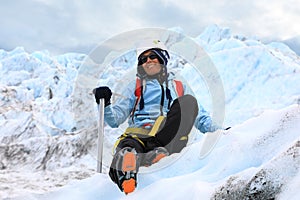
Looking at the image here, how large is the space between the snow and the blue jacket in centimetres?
11

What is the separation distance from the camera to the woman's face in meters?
2.63

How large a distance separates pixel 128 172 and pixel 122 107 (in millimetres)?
811

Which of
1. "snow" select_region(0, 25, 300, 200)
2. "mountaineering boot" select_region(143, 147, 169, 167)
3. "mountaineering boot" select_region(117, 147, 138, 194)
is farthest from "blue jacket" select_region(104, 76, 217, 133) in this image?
"mountaineering boot" select_region(117, 147, 138, 194)

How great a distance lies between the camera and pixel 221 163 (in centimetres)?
173

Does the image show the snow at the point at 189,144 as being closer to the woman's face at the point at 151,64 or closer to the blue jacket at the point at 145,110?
the blue jacket at the point at 145,110

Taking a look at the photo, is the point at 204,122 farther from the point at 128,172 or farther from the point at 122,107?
the point at 128,172

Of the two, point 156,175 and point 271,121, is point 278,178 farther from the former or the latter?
point 156,175

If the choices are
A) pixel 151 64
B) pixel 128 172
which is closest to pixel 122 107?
pixel 151 64

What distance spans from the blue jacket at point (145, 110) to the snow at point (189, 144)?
0.36ft

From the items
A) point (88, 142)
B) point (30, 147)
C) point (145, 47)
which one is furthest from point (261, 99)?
point (145, 47)

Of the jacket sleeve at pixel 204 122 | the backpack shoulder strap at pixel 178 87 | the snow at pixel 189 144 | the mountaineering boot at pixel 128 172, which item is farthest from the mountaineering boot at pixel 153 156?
the backpack shoulder strap at pixel 178 87

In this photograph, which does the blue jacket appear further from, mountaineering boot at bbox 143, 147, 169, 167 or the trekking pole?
mountaineering boot at bbox 143, 147, 169, 167

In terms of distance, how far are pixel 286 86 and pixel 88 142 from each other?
839 centimetres

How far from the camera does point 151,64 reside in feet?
8.66
